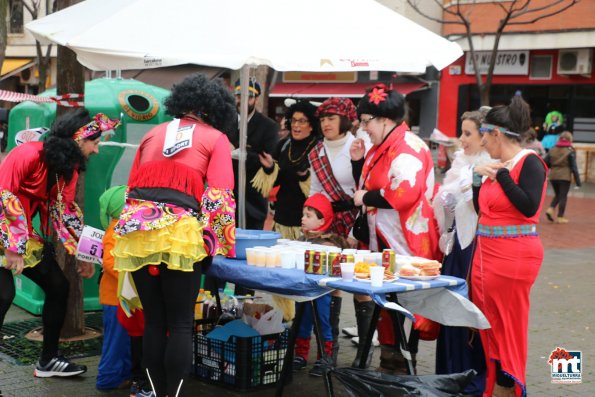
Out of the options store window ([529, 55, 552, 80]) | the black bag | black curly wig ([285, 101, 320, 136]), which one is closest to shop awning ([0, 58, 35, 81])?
store window ([529, 55, 552, 80])

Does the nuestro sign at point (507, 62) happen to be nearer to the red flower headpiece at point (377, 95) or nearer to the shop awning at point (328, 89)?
the shop awning at point (328, 89)

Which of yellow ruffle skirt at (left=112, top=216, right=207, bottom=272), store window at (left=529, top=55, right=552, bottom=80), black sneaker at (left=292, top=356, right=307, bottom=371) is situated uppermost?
store window at (left=529, top=55, right=552, bottom=80)

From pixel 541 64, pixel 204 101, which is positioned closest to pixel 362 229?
pixel 204 101

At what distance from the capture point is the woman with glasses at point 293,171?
20.0 feet

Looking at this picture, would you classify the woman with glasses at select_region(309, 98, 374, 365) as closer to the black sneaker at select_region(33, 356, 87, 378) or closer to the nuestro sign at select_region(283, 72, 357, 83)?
the black sneaker at select_region(33, 356, 87, 378)

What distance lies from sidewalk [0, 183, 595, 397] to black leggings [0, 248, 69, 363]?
0.76 ft

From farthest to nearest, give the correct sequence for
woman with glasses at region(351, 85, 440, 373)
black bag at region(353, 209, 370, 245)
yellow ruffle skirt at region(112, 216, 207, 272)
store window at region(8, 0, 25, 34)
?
store window at region(8, 0, 25, 34) < black bag at region(353, 209, 370, 245) < woman with glasses at region(351, 85, 440, 373) < yellow ruffle skirt at region(112, 216, 207, 272)

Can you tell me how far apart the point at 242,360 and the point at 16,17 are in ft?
105

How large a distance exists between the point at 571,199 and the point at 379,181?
48.3ft

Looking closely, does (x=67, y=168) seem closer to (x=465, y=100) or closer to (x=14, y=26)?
(x=465, y=100)

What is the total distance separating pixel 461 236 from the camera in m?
5.23

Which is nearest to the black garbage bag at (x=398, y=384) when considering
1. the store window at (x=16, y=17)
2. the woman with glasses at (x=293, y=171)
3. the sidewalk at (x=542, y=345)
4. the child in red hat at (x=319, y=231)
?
the sidewalk at (x=542, y=345)

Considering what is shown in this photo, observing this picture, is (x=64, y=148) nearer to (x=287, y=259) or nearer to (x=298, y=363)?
(x=287, y=259)

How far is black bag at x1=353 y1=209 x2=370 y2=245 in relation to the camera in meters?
5.48
